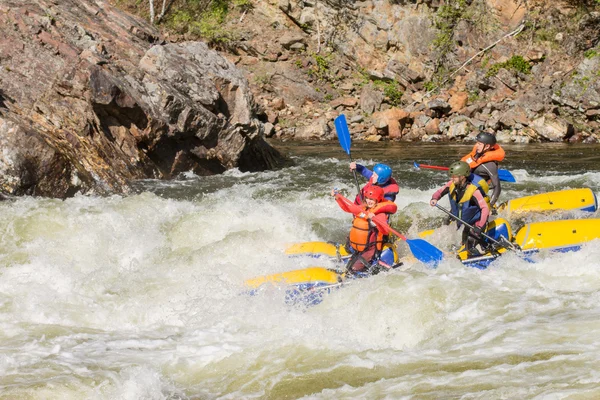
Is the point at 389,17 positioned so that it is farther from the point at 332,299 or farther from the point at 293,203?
the point at 332,299

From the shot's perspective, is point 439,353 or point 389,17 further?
point 389,17

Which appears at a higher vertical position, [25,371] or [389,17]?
[389,17]

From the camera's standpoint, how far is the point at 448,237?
7676 mm

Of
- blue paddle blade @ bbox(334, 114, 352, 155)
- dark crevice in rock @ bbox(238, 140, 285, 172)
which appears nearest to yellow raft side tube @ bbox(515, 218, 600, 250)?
blue paddle blade @ bbox(334, 114, 352, 155)

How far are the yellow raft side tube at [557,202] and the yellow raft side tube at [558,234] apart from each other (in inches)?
48.5

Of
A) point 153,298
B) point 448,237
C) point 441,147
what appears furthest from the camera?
point 441,147

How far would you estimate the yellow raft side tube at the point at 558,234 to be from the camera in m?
6.91

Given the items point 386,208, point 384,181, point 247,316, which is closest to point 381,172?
point 384,181

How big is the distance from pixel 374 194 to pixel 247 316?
194 cm

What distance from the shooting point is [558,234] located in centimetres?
699

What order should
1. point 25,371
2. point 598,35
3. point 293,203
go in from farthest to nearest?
point 598,35, point 293,203, point 25,371

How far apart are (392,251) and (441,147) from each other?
10.6 metres

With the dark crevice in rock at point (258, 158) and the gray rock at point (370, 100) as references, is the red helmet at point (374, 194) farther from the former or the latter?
the gray rock at point (370, 100)

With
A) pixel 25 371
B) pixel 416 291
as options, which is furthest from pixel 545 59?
pixel 25 371
